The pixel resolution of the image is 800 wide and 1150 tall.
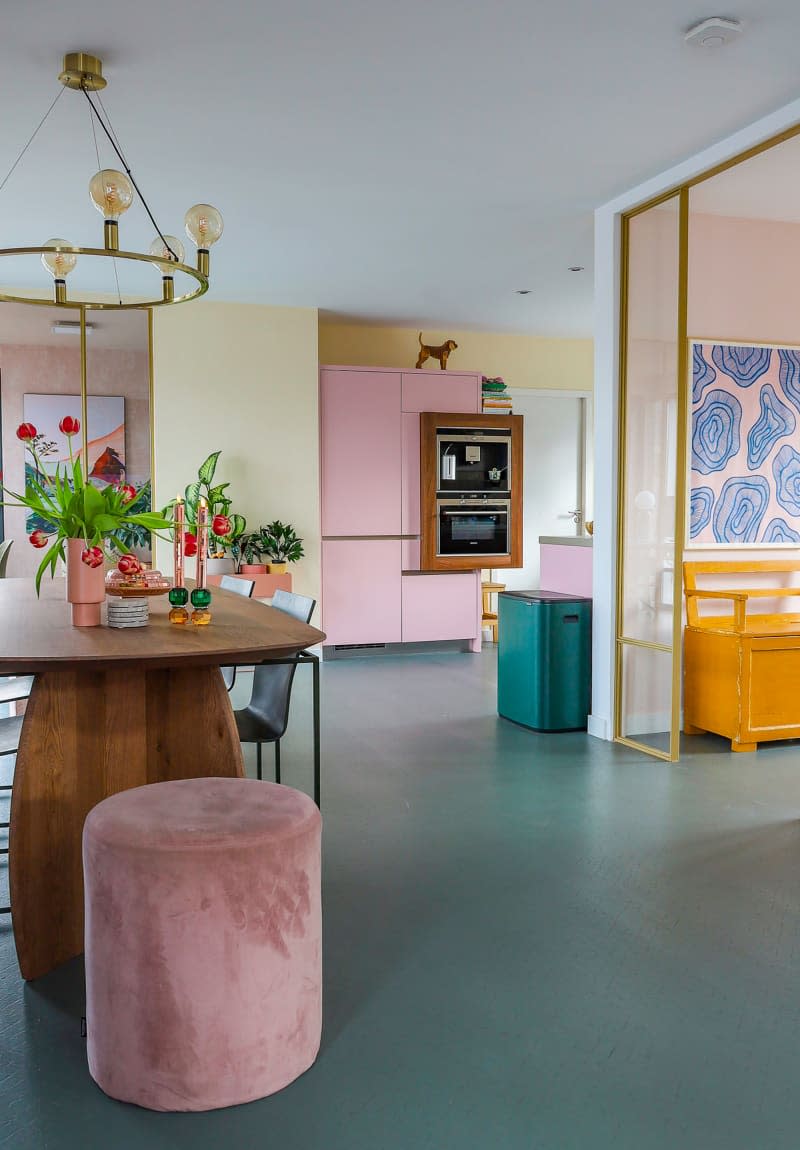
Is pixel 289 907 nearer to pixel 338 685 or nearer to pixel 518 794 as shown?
pixel 518 794

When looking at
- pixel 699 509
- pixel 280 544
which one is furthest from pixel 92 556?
pixel 280 544

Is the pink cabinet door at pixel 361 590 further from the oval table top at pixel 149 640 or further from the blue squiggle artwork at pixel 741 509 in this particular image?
the oval table top at pixel 149 640

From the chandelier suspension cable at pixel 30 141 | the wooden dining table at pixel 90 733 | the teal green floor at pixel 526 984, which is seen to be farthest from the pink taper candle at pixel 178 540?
the chandelier suspension cable at pixel 30 141

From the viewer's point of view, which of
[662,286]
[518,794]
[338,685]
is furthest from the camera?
[338,685]

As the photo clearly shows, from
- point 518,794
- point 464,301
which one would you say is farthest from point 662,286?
point 464,301

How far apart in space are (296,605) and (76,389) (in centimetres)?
437

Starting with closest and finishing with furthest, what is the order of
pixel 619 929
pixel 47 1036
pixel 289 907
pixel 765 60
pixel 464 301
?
pixel 289 907 < pixel 47 1036 < pixel 619 929 < pixel 765 60 < pixel 464 301

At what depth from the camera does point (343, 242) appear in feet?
18.8

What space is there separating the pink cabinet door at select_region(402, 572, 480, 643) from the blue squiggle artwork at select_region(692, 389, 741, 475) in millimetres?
3205

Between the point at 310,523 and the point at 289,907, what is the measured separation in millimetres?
5891

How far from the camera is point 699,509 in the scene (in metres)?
5.09

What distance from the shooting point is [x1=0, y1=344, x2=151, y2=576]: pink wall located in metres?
6.71

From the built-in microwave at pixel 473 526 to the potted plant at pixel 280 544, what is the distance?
119 cm

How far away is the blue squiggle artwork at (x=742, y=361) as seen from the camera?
5098 mm
